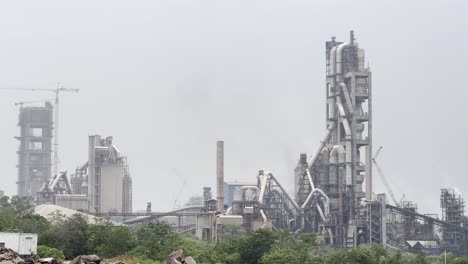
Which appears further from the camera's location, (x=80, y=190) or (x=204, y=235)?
(x=80, y=190)

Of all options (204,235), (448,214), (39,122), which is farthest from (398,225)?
(39,122)

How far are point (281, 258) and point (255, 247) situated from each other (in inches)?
277

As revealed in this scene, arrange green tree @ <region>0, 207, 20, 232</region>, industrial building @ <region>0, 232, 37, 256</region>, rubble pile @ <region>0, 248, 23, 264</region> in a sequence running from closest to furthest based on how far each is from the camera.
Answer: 1. rubble pile @ <region>0, 248, 23, 264</region>
2. industrial building @ <region>0, 232, 37, 256</region>
3. green tree @ <region>0, 207, 20, 232</region>

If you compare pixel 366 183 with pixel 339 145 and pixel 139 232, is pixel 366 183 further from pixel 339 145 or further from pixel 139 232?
pixel 139 232

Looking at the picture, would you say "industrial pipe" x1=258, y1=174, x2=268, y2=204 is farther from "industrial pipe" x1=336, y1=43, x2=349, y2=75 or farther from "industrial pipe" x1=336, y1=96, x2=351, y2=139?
"industrial pipe" x1=336, y1=43, x2=349, y2=75

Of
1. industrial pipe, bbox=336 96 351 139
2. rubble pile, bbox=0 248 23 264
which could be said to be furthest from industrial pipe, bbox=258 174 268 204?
rubble pile, bbox=0 248 23 264

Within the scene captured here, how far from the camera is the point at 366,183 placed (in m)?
113

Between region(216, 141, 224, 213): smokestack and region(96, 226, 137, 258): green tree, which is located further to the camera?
region(216, 141, 224, 213): smokestack

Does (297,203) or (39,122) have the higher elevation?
(39,122)

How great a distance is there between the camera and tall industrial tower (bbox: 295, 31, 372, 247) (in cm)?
11131

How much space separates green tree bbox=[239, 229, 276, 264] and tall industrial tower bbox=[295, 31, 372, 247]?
36.9 meters

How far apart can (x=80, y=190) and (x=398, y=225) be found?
4365cm

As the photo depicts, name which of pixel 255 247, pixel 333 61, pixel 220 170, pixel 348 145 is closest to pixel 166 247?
pixel 255 247

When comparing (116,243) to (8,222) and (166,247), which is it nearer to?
(166,247)
